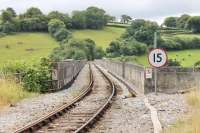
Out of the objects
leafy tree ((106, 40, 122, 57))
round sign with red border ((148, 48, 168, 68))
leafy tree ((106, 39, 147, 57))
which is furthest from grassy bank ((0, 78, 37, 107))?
leafy tree ((106, 40, 122, 57))

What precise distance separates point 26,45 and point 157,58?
14361 centimetres

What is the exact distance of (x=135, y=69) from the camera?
129ft

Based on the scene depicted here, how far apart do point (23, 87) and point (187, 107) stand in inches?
457

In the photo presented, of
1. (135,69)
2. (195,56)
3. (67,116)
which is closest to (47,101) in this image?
(67,116)

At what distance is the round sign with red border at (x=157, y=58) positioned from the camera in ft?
93.6

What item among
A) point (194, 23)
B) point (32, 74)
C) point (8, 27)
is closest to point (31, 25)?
point (8, 27)

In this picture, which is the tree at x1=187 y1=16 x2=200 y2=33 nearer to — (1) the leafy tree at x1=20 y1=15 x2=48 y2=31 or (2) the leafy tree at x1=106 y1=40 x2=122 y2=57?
(2) the leafy tree at x1=106 y1=40 x2=122 y2=57

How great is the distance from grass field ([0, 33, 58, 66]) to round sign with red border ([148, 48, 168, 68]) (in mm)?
122357

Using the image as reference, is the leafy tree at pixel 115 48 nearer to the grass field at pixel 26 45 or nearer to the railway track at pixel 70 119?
the grass field at pixel 26 45

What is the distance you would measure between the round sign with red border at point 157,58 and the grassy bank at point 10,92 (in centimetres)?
645

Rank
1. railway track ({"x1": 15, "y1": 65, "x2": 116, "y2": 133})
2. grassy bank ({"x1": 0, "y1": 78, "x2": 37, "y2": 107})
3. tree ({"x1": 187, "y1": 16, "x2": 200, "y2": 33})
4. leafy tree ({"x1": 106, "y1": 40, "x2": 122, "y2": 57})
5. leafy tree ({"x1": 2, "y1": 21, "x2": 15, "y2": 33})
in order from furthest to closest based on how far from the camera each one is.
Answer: leafy tree ({"x1": 2, "y1": 21, "x2": 15, "y2": 33}) < tree ({"x1": 187, "y1": 16, "x2": 200, "y2": 33}) < leafy tree ({"x1": 106, "y1": 40, "x2": 122, "y2": 57}) < grassy bank ({"x1": 0, "y1": 78, "x2": 37, "y2": 107}) < railway track ({"x1": 15, "y1": 65, "x2": 116, "y2": 133})

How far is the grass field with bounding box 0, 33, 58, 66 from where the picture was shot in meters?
159

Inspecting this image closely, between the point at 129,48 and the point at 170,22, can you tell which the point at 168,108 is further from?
the point at 170,22

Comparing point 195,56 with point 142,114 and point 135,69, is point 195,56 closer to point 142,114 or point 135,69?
point 135,69
